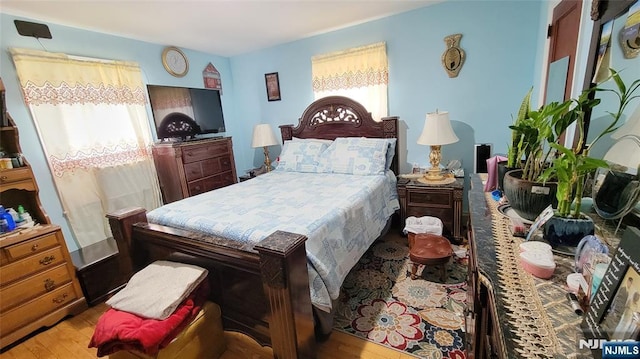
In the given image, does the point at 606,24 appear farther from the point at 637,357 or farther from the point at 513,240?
the point at 637,357

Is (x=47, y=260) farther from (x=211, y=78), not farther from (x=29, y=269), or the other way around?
(x=211, y=78)

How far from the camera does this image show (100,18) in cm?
242

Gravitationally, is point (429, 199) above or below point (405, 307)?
above

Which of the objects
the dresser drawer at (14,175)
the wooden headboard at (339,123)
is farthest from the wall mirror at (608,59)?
the dresser drawer at (14,175)

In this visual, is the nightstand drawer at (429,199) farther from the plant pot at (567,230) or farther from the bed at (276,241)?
the plant pot at (567,230)

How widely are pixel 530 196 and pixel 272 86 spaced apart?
340 cm

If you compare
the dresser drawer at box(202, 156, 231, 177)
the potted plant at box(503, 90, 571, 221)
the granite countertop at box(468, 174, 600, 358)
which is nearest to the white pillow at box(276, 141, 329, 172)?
the dresser drawer at box(202, 156, 231, 177)

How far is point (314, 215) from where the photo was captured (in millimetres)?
1679

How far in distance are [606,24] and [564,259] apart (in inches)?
41.7

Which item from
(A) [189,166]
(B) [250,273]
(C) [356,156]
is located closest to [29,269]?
(A) [189,166]

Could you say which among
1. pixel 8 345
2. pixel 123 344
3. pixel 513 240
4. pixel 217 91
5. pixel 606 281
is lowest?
pixel 8 345

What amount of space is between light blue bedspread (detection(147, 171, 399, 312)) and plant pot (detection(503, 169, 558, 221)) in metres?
0.93

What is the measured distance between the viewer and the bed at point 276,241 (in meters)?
1.20

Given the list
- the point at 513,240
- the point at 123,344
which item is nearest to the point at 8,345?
the point at 123,344
